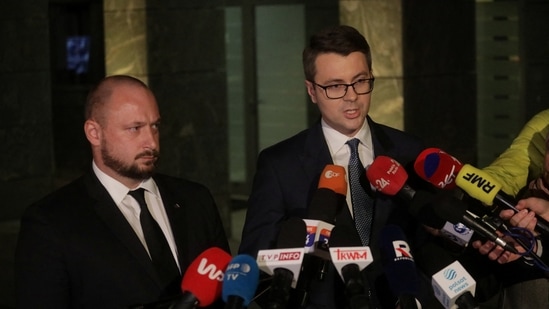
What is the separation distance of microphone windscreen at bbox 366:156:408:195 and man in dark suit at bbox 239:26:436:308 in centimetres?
18

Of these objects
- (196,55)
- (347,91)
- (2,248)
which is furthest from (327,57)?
(2,248)

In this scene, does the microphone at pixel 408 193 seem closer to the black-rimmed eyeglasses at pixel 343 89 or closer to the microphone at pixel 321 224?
the microphone at pixel 321 224

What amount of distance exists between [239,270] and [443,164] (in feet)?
2.51

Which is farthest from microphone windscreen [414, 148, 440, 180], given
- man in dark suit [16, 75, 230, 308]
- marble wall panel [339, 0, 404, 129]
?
marble wall panel [339, 0, 404, 129]

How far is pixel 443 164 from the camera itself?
3090mm

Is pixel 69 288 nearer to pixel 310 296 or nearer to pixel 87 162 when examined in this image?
pixel 310 296

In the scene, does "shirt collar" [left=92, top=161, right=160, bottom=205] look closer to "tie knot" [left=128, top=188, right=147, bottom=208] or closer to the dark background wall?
"tie knot" [left=128, top=188, right=147, bottom=208]

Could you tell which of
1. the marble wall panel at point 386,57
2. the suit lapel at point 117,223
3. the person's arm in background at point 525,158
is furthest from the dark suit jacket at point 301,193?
the marble wall panel at point 386,57

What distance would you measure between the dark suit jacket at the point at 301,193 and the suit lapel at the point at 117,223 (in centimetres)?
26

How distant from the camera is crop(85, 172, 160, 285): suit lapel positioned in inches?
129

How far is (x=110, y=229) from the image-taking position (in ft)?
10.9

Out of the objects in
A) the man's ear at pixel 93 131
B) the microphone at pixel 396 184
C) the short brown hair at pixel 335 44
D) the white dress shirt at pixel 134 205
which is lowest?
the white dress shirt at pixel 134 205

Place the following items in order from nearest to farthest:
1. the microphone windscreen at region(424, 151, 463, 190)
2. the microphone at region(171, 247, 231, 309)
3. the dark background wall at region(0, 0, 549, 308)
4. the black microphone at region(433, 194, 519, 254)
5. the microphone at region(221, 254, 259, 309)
Answer: the microphone at region(221, 254, 259, 309), the microphone at region(171, 247, 231, 309), the black microphone at region(433, 194, 519, 254), the microphone windscreen at region(424, 151, 463, 190), the dark background wall at region(0, 0, 549, 308)

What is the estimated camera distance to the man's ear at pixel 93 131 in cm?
331
